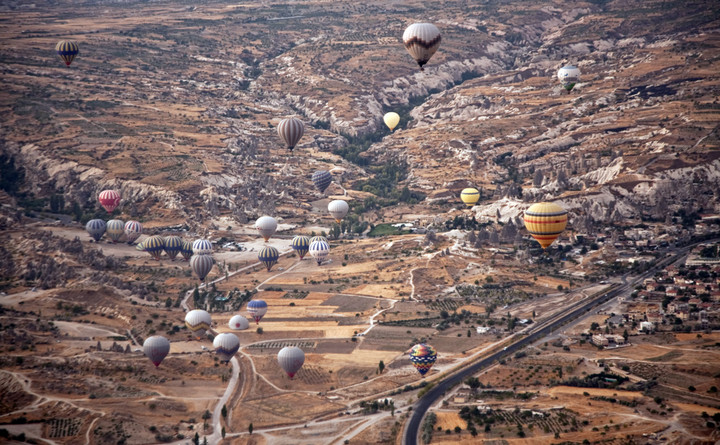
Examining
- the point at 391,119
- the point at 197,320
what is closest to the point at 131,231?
the point at 197,320

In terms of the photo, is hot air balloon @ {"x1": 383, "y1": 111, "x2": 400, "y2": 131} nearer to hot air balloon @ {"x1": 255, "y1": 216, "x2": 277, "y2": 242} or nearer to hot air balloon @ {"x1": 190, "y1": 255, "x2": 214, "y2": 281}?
hot air balloon @ {"x1": 255, "y1": 216, "x2": 277, "y2": 242}

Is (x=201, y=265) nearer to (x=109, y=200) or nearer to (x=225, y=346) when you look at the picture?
(x=225, y=346)

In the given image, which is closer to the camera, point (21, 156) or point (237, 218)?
point (237, 218)

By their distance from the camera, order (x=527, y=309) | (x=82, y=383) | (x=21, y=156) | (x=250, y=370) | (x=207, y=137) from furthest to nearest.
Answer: (x=207, y=137)
(x=21, y=156)
(x=527, y=309)
(x=250, y=370)
(x=82, y=383)

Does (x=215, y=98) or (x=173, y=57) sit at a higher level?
(x=173, y=57)

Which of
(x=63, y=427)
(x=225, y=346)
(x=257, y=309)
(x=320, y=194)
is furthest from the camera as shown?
(x=320, y=194)

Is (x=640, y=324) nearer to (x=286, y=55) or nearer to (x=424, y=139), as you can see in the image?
(x=424, y=139)

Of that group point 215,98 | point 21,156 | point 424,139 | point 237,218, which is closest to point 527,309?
point 237,218
